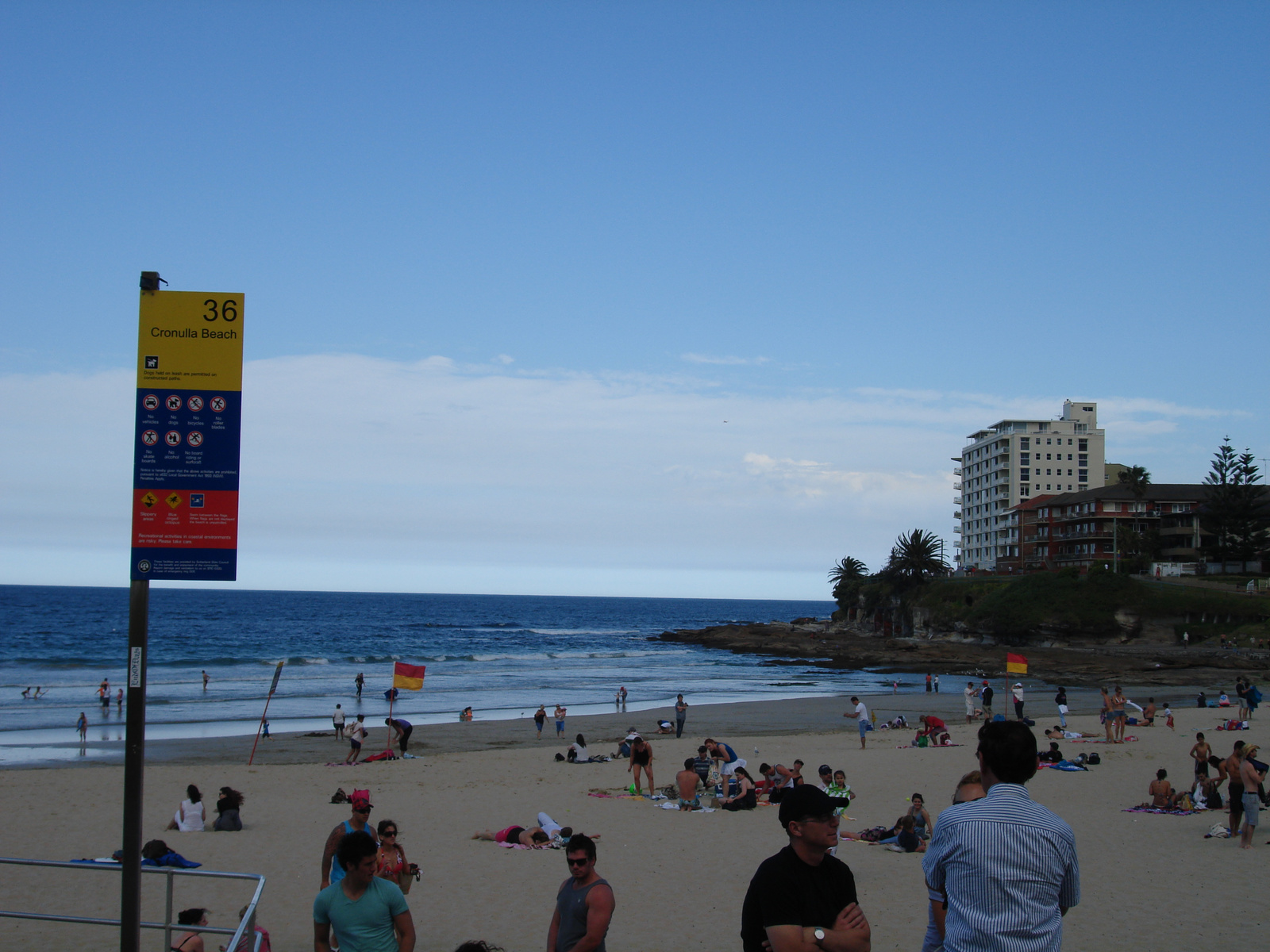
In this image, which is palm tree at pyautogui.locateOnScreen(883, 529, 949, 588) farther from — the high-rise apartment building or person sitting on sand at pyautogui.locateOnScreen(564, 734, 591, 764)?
person sitting on sand at pyautogui.locateOnScreen(564, 734, 591, 764)

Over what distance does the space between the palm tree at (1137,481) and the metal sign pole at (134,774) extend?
96.9m

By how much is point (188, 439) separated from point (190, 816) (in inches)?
456

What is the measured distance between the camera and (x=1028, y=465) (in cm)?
11112

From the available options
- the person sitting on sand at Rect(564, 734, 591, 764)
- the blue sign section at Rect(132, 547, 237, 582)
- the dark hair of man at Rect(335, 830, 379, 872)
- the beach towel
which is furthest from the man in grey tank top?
the person sitting on sand at Rect(564, 734, 591, 764)

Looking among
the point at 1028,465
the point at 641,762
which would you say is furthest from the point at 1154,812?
the point at 1028,465

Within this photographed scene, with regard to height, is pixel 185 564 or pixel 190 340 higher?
pixel 190 340

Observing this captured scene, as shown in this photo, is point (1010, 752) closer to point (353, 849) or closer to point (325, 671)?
point (353, 849)

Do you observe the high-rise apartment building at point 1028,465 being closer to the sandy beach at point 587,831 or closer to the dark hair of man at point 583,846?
the sandy beach at point 587,831

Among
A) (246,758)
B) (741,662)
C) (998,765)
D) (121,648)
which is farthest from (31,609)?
(998,765)

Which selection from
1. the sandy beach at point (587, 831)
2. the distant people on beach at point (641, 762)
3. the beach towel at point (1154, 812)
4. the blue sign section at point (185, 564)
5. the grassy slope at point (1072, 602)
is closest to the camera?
the blue sign section at point (185, 564)

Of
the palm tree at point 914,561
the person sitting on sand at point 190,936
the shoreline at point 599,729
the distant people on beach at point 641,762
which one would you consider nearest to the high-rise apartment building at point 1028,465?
the palm tree at point 914,561

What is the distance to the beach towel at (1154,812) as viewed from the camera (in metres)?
16.1

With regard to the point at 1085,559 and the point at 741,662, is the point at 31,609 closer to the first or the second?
the point at 741,662

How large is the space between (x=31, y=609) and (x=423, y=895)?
13923cm
